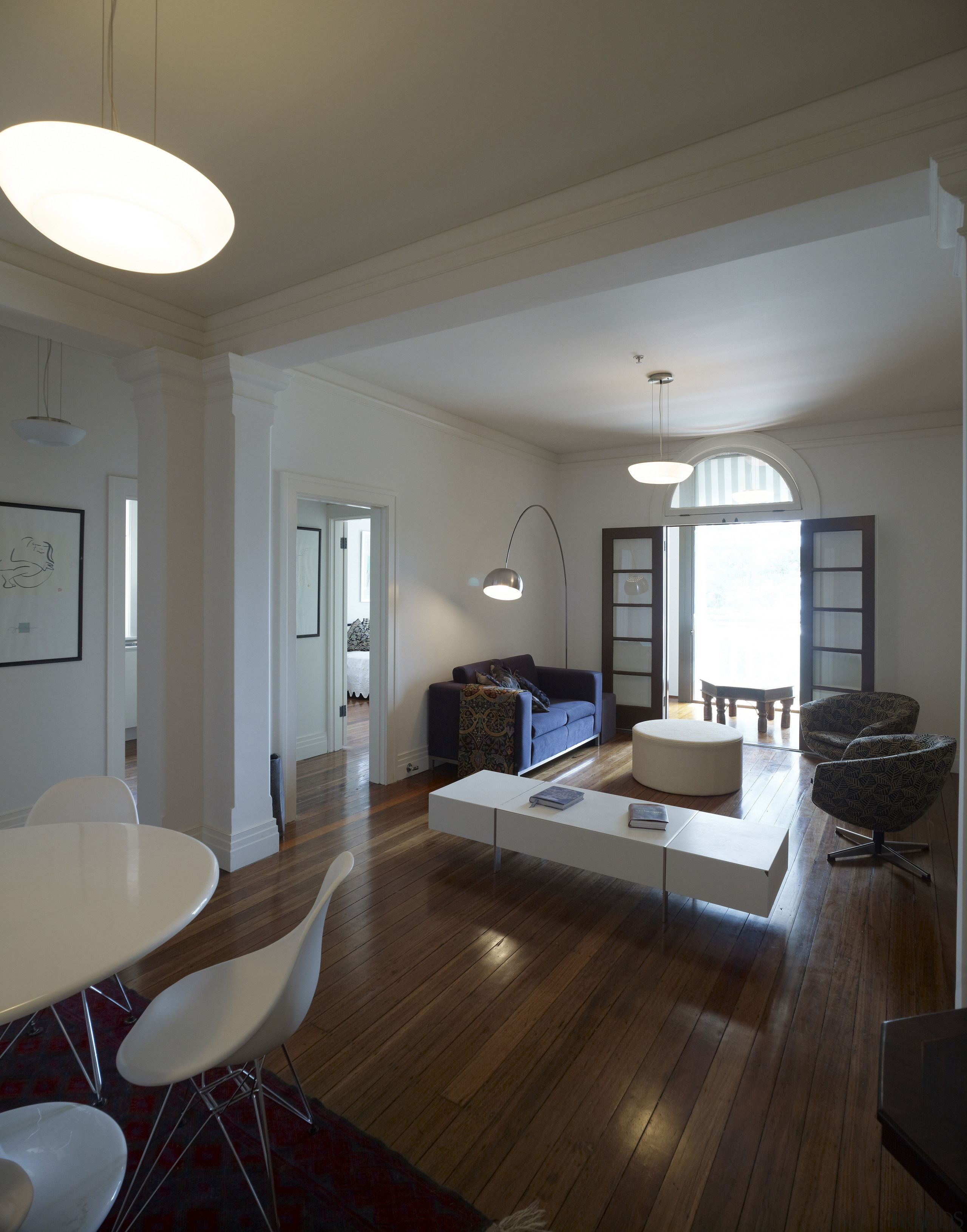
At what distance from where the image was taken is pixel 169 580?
3443 millimetres

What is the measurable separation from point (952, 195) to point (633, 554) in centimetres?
530

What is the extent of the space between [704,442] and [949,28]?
501 centimetres

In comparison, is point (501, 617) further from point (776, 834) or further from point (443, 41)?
point (443, 41)

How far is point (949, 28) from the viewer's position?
1.71 meters

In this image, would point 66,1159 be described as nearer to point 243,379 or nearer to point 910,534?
point 243,379

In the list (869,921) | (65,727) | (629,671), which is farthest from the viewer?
(629,671)

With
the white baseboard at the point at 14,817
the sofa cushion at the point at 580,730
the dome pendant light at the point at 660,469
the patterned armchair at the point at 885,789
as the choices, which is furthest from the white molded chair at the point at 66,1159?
the dome pendant light at the point at 660,469

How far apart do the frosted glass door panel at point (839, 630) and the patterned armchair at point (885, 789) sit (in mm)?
2439

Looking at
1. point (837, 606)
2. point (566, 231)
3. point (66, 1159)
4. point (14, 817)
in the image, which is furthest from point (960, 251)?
point (14, 817)

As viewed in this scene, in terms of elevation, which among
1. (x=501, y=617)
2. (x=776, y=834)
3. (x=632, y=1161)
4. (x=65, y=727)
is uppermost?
(x=501, y=617)

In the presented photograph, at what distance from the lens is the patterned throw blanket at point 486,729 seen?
4.94m

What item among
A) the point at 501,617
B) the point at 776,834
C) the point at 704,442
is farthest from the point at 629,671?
the point at 776,834

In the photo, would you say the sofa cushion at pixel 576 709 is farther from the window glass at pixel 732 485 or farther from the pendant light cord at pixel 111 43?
the pendant light cord at pixel 111 43

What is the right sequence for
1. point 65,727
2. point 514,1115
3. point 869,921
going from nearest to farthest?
point 514,1115, point 869,921, point 65,727
